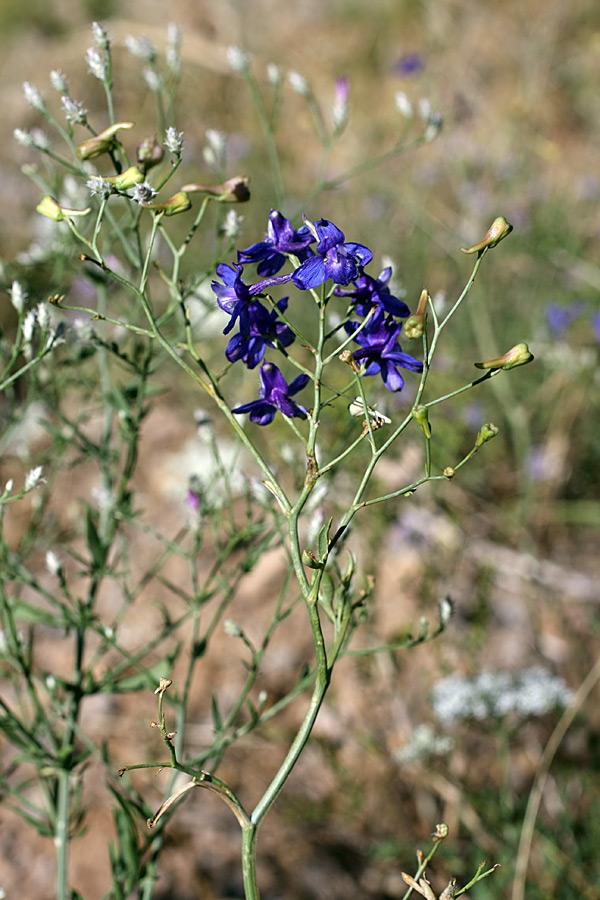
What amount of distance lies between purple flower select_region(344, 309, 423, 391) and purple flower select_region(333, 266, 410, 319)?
15 mm

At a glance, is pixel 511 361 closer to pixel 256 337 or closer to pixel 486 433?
pixel 486 433

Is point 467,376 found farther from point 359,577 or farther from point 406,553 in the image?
point 359,577

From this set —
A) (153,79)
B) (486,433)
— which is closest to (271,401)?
(486,433)

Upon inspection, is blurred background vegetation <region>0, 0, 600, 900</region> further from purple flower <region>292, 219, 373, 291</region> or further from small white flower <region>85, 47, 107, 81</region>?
purple flower <region>292, 219, 373, 291</region>

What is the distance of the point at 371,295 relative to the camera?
3.45ft

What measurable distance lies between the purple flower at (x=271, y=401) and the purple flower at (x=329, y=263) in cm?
15

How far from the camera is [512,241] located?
4.21 meters

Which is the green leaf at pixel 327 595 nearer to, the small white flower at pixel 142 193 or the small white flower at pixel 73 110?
the small white flower at pixel 142 193

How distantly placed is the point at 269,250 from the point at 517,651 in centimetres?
221

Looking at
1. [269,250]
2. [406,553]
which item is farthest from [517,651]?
[269,250]

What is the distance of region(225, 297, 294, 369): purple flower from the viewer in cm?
105

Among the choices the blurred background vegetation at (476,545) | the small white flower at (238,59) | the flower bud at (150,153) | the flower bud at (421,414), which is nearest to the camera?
the flower bud at (421,414)

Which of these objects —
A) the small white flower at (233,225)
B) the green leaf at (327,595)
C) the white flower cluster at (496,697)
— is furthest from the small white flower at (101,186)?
the white flower cluster at (496,697)

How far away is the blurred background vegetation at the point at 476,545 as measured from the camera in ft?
→ 7.09
